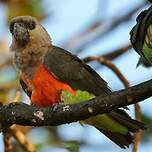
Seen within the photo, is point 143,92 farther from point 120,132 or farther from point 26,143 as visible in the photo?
point 26,143

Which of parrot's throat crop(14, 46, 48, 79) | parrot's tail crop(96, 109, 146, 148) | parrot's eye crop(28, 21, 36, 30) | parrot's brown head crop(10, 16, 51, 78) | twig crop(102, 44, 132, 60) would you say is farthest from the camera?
twig crop(102, 44, 132, 60)

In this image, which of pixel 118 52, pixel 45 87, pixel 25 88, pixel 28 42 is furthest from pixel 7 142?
pixel 118 52

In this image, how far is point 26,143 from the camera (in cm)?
421

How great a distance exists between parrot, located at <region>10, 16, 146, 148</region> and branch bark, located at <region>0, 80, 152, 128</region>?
67cm

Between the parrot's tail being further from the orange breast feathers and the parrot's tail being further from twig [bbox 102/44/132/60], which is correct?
twig [bbox 102/44/132/60]

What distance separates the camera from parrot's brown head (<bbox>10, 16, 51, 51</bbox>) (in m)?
4.54

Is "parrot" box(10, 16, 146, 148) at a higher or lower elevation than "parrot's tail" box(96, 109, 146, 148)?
higher

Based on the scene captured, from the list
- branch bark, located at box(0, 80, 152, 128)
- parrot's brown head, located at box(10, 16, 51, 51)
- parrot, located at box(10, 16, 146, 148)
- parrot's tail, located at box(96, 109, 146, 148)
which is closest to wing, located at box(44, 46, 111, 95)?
parrot, located at box(10, 16, 146, 148)

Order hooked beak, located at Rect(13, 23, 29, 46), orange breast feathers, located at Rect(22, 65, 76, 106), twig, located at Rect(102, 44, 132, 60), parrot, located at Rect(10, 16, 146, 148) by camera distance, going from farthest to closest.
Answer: twig, located at Rect(102, 44, 132, 60)
hooked beak, located at Rect(13, 23, 29, 46)
orange breast feathers, located at Rect(22, 65, 76, 106)
parrot, located at Rect(10, 16, 146, 148)

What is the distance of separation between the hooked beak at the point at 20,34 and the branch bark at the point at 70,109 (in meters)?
1.37

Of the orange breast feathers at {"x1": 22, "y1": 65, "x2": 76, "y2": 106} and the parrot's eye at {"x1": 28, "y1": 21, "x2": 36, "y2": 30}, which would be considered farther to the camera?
the parrot's eye at {"x1": 28, "y1": 21, "x2": 36, "y2": 30}

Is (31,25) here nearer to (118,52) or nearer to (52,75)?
(52,75)

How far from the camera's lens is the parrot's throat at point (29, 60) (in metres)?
4.27

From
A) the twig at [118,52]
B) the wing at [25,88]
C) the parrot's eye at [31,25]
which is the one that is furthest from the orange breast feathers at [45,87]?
the twig at [118,52]
